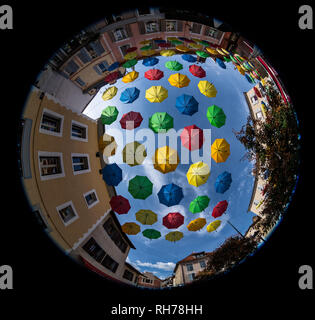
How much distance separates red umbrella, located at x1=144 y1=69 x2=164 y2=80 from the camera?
2602 mm

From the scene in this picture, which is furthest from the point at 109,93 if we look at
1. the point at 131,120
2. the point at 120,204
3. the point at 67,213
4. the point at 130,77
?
the point at 67,213

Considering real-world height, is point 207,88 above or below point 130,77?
below

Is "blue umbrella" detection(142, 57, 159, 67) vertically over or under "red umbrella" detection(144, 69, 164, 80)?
over

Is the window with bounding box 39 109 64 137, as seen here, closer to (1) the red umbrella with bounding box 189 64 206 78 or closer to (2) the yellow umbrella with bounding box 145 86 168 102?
(2) the yellow umbrella with bounding box 145 86 168 102

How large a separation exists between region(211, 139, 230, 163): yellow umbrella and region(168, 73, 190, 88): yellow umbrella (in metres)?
1.09

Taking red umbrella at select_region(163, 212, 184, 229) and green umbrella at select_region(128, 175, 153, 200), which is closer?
green umbrella at select_region(128, 175, 153, 200)

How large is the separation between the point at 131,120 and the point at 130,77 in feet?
2.83

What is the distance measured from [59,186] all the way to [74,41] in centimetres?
232

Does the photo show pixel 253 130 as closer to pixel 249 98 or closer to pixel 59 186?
pixel 249 98

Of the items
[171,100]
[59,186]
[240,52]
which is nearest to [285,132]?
[240,52]

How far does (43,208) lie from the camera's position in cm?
230

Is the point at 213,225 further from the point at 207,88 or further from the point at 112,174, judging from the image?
→ the point at 207,88

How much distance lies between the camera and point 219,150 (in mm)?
2342

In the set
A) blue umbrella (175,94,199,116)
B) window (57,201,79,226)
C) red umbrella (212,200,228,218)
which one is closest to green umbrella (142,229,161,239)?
red umbrella (212,200,228,218)
